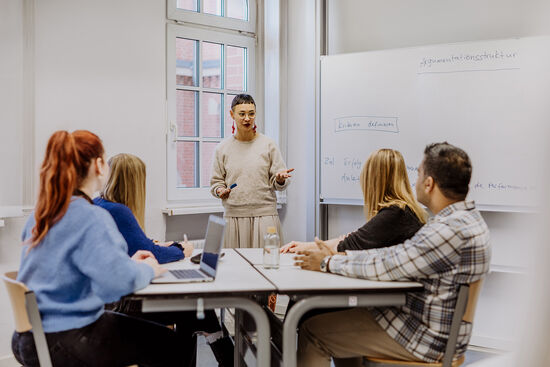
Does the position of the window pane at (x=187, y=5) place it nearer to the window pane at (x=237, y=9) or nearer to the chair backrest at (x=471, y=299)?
the window pane at (x=237, y=9)

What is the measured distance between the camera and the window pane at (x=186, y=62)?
3.84 metres

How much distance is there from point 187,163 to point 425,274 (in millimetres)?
2599

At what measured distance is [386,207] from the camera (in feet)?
6.63

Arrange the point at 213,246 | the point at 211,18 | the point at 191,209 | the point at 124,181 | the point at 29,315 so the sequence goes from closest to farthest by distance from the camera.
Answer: the point at 29,315 → the point at 213,246 → the point at 124,181 → the point at 191,209 → the point at 211,18

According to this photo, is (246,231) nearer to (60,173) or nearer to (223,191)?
(223,191)

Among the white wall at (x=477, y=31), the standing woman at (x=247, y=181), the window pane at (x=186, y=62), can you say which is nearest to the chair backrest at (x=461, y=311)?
the white wall at (x=477, y=31)

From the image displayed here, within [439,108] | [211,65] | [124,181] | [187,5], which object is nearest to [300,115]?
[211,65]

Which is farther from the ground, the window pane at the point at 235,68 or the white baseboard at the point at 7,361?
the window pane at the point at 235,68

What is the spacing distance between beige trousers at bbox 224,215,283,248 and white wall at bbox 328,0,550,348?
85 cm

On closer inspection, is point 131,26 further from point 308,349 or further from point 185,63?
point 308,349

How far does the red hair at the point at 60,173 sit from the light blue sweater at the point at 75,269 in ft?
0.10

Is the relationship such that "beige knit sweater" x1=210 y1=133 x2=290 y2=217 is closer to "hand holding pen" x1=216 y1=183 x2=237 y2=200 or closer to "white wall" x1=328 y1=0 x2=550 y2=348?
"hand holding pen" x1=216 y1=183 x2=237 y2=200

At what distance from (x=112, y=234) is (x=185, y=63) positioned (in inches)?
102

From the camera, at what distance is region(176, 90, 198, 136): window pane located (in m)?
3.85
